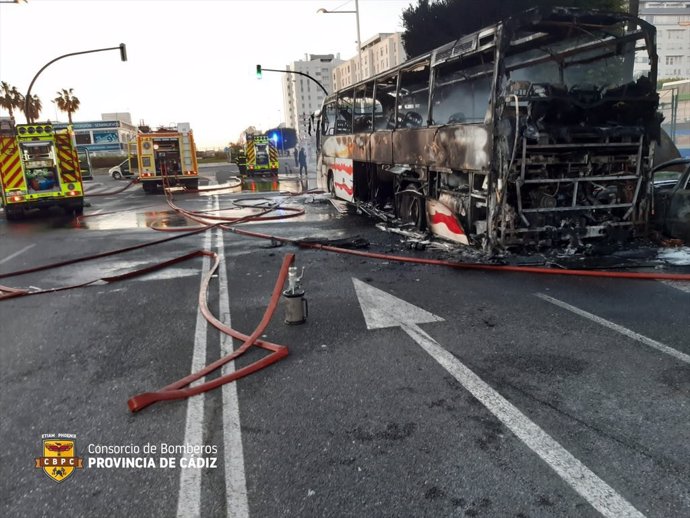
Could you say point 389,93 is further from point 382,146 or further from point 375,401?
point 375,401

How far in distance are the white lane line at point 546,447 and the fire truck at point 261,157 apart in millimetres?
29251

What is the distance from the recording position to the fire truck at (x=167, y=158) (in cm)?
2323

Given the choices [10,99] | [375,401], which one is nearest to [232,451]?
[375,401]

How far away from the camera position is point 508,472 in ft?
9.01

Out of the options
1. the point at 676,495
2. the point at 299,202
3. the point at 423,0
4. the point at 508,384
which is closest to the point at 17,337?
the point at 508,384

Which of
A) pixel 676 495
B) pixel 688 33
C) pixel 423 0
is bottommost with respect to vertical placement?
pixel 676 495

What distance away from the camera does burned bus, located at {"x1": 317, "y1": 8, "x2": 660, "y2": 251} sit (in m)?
6.85

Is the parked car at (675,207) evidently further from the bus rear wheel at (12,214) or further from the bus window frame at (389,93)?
the bus rear wheel at (12,214)

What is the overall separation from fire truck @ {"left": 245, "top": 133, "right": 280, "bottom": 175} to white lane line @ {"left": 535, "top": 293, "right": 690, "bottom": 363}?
92.3 ft

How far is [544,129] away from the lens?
6.86 m

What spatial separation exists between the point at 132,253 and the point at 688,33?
354 feet

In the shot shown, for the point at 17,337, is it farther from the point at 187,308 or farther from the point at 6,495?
the point at 6,495

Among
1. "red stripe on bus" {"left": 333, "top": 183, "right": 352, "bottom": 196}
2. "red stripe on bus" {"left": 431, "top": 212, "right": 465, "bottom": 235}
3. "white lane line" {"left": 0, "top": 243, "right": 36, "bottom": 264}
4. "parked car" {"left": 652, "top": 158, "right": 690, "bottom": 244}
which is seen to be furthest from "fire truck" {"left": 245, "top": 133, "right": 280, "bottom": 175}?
"parked car" {"left": 652, "top": 158, "right": 690, "bottom": 244}

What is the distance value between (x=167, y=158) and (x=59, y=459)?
22.7m
